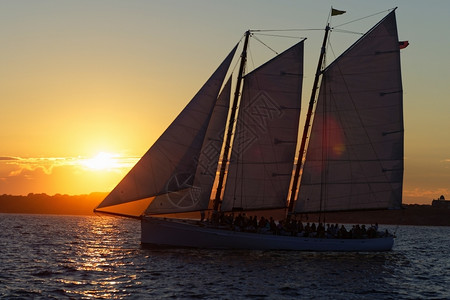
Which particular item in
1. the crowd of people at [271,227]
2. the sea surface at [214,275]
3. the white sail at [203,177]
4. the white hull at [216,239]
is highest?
the white sail at [203,177]

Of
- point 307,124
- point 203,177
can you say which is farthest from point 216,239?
point 307,124

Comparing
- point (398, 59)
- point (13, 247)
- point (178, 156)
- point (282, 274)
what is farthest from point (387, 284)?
point (13, 247)

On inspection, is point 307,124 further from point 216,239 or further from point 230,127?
point 216,239

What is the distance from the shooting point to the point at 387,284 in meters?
43.2

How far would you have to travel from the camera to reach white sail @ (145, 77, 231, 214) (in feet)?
173

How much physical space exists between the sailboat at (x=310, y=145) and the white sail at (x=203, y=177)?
0.29ft

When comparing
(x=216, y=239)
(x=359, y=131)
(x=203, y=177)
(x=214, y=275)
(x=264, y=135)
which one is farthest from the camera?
(x=359, y=131)

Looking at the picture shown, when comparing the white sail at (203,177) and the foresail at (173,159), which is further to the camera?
the white sail at (203,177)

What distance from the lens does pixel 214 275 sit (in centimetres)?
4266

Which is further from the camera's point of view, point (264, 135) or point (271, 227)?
point (264, 135)

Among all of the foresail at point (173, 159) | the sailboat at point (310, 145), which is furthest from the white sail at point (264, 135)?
the foresail at point (173, 159)

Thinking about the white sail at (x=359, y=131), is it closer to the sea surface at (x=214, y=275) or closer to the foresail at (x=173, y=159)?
the sea surface at (x=214, y=275)

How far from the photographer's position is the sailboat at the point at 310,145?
5488 cm

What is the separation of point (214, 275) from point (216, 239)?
1128 centimetres
